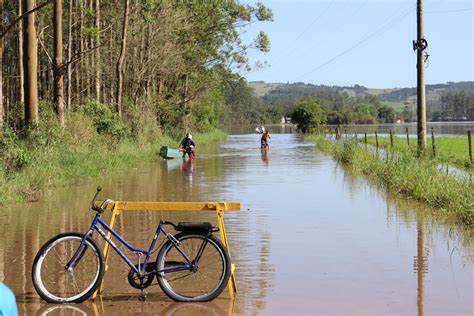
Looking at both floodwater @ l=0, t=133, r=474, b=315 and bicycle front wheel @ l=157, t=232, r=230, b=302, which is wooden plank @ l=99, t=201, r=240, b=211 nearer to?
bicycle front wheel @ l=157, t=232, r=230, b=302

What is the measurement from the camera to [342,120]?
147500mm

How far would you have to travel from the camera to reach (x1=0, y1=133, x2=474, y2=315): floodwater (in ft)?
23.1

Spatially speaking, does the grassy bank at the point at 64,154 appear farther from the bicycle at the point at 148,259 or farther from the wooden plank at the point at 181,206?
the wooden plank at the point at 181,206

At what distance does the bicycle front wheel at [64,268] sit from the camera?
710 cm

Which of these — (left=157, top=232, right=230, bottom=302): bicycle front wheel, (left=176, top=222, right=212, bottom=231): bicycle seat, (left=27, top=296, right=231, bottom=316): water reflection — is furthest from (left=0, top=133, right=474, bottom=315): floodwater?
(left=176, top=222, right=212, bottom=231): bicycle seat

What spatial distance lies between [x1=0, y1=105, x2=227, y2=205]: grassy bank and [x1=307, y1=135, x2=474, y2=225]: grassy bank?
8.46 meters

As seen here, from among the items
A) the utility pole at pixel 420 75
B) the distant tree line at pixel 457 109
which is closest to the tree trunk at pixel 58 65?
the utility pole at pixel 420 75

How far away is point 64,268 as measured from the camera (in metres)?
7.41

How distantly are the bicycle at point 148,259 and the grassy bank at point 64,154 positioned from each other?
25.0ft

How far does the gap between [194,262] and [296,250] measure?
10.2 ft

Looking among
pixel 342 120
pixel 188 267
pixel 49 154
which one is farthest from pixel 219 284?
pixel 342 120

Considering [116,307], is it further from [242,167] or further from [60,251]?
[242,167]

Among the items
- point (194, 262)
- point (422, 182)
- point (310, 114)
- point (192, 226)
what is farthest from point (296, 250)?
point (310, 114)

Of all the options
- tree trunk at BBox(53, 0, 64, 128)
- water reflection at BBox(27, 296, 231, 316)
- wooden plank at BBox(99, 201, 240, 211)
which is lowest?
water reflection at BBox(27, 296, 231, 316)
